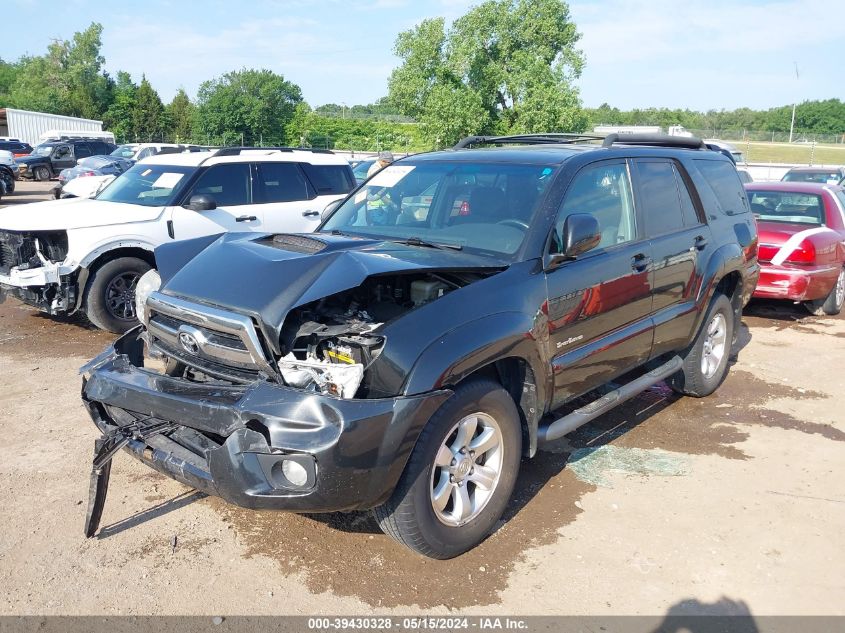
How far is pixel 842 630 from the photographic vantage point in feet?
9.94

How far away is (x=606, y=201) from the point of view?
446 centimetres

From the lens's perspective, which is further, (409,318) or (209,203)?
(209,203)

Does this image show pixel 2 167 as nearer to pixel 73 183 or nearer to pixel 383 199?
pixel 73 183

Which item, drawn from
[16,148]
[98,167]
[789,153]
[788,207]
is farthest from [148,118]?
[788,207]

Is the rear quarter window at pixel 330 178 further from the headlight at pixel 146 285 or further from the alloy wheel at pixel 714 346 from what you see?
the alloy wheel at pixel 714 346

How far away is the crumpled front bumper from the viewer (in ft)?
9.48

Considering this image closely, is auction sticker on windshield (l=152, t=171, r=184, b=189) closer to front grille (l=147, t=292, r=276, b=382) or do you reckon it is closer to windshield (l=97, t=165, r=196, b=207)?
windshield (l=97, t=165, r=196, b=207)

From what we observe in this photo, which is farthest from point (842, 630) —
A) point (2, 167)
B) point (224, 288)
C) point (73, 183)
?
point (2, 167)

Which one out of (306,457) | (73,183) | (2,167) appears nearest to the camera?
(306,457)

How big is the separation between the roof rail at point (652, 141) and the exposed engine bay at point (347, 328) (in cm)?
191

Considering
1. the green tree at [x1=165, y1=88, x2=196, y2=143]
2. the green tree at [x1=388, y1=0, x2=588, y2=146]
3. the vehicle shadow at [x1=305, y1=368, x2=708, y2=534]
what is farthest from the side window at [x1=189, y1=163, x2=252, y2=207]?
the green tree at [x1=165, y1=88, x2=196, y2=143]

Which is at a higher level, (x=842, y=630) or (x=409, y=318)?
(x=409, y=318)

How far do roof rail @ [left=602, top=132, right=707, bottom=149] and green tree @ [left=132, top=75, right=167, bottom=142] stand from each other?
59.9 meters

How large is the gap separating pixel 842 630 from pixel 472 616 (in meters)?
1.56
